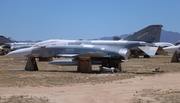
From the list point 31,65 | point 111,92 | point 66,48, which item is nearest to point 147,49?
point 66,48

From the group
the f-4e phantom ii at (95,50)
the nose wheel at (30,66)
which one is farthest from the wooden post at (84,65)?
the nose wheel at (30,66)

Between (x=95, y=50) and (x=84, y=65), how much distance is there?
1.82 m

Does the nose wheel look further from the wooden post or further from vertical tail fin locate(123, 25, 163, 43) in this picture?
vertical tail fin locate(123, 25, 163, 43)

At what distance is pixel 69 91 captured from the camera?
13.1 m

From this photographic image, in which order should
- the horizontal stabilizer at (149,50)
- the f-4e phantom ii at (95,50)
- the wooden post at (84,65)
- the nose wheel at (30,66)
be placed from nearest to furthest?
the horizontal stabilizer at (149,50)
the wooden post at (84,65)
the f-4e phantom ii at (95,50)
the nose wheel at (30,66)

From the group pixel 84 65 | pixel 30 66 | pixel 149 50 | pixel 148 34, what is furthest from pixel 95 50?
pixel 30 66

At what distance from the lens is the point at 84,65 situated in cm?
2331

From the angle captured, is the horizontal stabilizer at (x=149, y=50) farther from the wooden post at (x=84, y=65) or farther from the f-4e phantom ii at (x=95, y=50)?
the wooden post at (x=84, y=65)

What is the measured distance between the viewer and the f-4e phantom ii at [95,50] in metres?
23.8

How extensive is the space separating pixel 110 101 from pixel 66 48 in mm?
14444

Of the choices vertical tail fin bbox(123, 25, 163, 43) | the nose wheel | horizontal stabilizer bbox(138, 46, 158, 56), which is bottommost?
the nose wheel

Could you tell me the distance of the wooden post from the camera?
23.2 metres

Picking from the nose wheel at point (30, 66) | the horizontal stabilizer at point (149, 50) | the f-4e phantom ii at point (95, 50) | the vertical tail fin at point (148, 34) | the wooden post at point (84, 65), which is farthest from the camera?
the vertical tail fin at point (148, 34)

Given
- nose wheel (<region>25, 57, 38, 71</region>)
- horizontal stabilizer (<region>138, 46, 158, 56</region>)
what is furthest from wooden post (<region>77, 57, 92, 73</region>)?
horizontal stabilizer (<region>138, 46, 158, 56</region>)
